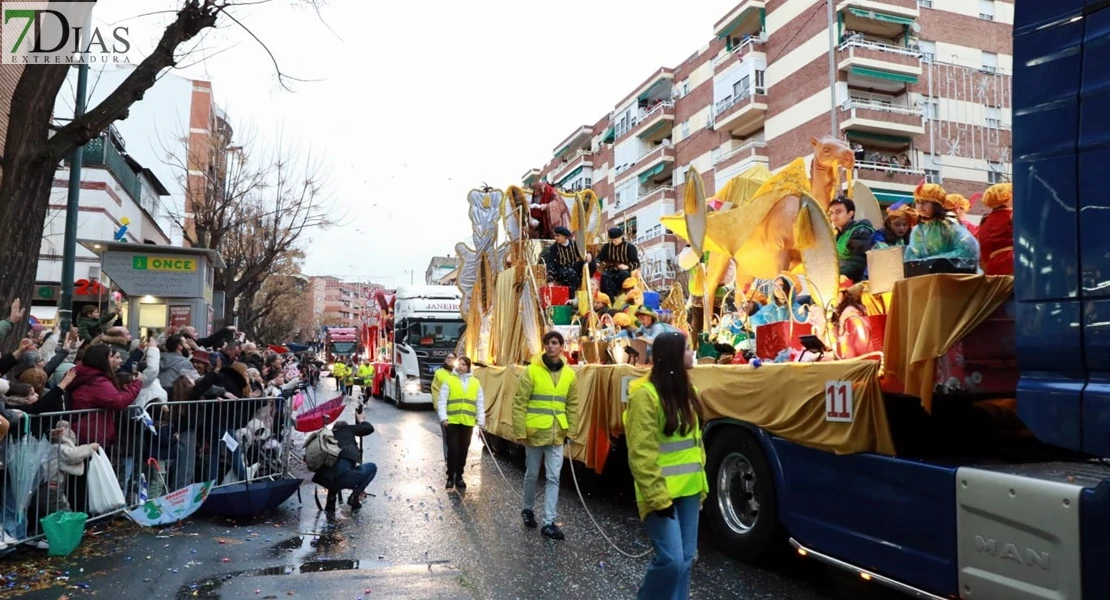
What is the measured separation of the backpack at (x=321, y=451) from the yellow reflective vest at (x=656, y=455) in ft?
15.1

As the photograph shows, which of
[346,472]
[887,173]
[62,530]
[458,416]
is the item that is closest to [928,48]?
[887,173]

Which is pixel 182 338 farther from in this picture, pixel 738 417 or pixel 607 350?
pixel 738 417

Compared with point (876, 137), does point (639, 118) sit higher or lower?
higher

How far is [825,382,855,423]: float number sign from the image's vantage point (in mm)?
4805

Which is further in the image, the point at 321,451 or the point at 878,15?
the point at 878,15

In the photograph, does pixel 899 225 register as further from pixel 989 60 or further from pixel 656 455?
pixel 989 60

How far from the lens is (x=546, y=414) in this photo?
7.13 meters

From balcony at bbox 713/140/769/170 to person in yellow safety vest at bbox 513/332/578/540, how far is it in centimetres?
3039

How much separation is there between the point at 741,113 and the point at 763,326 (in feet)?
105

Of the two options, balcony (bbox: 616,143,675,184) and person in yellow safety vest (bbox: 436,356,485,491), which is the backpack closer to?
person in yellow safety vest (bbox: 436,356,485,491)

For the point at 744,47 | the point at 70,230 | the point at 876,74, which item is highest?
the point at 744,47

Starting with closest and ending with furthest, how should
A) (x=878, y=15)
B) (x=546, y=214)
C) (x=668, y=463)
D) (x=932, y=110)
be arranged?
1. (x=668, y=463)
2. (x=546, y=214)
3. (x=932, y=110)
4. (x=878, y=15)

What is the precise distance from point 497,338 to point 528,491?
15.5 ft

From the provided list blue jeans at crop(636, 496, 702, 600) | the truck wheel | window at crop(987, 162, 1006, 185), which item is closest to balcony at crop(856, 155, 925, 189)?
window at crop(987, 162, 1006, 185)
